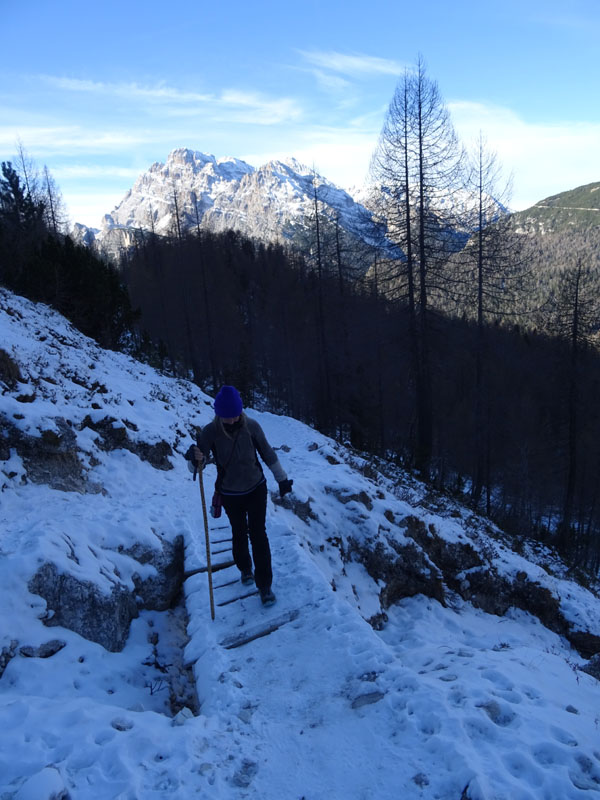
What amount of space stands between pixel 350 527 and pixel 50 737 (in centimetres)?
614

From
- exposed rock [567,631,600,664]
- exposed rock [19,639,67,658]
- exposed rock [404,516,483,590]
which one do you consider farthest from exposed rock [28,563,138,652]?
exposed rock [567,631,600,664]

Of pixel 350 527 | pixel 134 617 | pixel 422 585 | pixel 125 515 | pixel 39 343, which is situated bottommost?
pixel 422 585

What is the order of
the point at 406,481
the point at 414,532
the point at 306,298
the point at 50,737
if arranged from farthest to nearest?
1. the point at 306,298
2. the point at 406,481
3. the point at 414,532
4. the point at 50,737

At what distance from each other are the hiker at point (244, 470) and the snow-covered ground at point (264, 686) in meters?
0.58

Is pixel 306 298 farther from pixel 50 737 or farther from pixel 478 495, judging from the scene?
pixel 50 737

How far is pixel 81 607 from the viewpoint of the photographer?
472 cm

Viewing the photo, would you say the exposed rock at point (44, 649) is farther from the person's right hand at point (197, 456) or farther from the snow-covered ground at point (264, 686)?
the person's right hand at point (197, 456)

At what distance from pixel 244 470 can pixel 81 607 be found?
221cm

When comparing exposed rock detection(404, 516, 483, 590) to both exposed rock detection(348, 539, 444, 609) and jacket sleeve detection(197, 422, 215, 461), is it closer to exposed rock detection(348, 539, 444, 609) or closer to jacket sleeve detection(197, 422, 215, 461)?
exposed rock detection(348, 539, 444, 609)

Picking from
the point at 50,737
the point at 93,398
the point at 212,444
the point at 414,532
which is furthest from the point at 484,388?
the point at 50,737

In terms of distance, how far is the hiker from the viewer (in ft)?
16.8

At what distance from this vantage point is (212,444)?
17.2 ft

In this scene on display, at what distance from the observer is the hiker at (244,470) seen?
202 inches

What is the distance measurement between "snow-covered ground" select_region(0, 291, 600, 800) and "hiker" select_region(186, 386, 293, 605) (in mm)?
580
